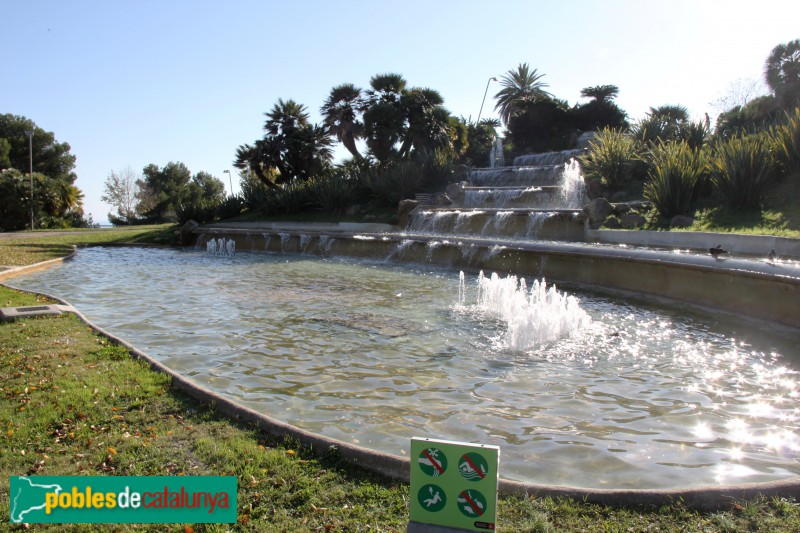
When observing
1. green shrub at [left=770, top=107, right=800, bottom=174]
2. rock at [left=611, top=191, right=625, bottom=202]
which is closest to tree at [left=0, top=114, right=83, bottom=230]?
rock at [left=611, top=191, right=625, bottom=202]

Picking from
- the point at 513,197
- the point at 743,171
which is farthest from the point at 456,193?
the point at 743,171

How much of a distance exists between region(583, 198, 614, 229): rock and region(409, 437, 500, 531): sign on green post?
45.6 ft

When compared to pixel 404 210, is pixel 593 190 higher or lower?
higher

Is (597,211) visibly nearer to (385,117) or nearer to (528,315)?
(528,315)

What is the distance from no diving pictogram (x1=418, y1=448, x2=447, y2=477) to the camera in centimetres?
217

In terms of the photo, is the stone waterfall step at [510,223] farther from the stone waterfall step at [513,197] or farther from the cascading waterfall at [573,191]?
the cascading waterfall at [573,191]

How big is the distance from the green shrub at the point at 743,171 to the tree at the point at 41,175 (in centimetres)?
3731

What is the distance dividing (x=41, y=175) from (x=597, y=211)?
132ft

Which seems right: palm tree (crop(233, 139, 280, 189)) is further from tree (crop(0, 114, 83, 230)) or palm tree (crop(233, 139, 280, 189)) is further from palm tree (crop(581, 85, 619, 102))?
palm tree (crop(581, 85, 619, 102))

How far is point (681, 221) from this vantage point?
13.9 metres

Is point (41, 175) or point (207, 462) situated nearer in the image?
point (207, 462)

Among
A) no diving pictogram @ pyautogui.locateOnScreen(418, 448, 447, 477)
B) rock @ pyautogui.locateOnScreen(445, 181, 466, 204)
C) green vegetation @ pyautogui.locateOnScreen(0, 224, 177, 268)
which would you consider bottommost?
no diving pictogram @ pyautogui.locateOnScreen(418, 448, 447, 477)

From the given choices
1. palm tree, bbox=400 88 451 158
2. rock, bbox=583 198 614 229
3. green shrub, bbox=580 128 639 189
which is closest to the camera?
rock, bbox=583 198 614 229

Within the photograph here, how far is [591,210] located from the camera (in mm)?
15227
